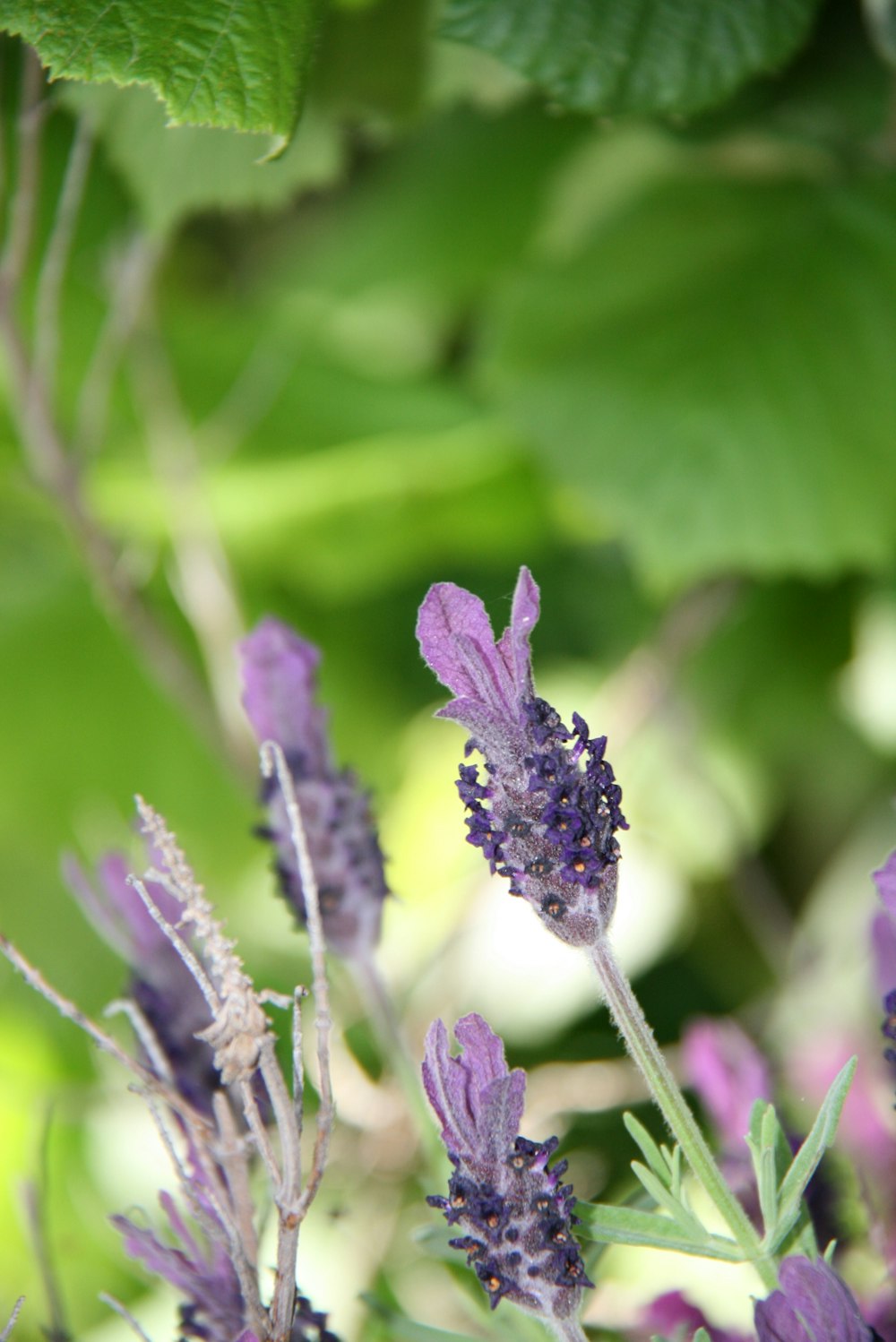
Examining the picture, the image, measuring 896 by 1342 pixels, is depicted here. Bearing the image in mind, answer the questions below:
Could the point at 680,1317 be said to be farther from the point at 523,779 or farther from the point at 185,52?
the point at 185,52

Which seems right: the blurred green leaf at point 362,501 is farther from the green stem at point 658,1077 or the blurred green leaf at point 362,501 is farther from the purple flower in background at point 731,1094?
the green stem at point 658,1077

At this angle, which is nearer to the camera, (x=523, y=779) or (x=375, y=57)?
(x=523, y=779)

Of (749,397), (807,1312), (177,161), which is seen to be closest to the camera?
(807,1312)

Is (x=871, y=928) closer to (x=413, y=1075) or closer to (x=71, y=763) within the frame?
(x=413, y=1075)

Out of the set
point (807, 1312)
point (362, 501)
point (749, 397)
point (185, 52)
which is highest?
point (362, 501)

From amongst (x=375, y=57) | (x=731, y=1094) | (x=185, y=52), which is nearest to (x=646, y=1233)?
(x=731, y=1094)

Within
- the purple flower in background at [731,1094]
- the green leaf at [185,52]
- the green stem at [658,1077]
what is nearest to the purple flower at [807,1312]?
the green stem at [658,1077]

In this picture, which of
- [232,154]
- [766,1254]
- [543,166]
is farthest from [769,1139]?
[543,166]
